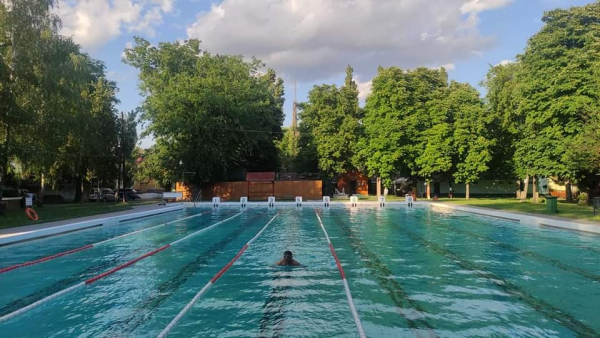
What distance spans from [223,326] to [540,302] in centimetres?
566

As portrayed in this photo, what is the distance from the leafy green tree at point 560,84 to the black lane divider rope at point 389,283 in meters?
19.4

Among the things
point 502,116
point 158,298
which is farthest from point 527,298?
point 502,116

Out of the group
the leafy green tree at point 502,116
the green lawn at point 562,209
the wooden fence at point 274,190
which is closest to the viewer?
the green lawn at point 562,209

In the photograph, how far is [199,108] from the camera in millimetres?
38688

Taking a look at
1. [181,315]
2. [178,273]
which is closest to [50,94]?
[178,273]

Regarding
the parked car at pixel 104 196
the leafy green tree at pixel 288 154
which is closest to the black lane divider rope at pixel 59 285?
the parked car at pixel 104 196

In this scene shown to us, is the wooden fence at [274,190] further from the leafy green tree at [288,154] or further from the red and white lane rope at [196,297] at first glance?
the red and white lane rope at [196,297]

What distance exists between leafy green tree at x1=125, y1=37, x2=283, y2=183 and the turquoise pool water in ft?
81.3

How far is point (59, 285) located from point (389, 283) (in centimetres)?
714

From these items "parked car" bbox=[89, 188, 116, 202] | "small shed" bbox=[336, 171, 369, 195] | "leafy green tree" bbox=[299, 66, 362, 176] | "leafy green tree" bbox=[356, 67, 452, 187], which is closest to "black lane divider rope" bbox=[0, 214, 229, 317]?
"leafy green tree" bbox=[356, 67, 452, 187]

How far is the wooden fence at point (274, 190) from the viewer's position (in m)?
41.2

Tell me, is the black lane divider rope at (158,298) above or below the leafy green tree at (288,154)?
below

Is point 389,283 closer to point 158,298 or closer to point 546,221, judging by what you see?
point 158,298

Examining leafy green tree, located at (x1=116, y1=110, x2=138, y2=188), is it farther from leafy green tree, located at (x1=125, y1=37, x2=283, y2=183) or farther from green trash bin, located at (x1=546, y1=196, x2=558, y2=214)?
green trash bin, located at (x1=546, y1=196, x2=558, y2=214)
